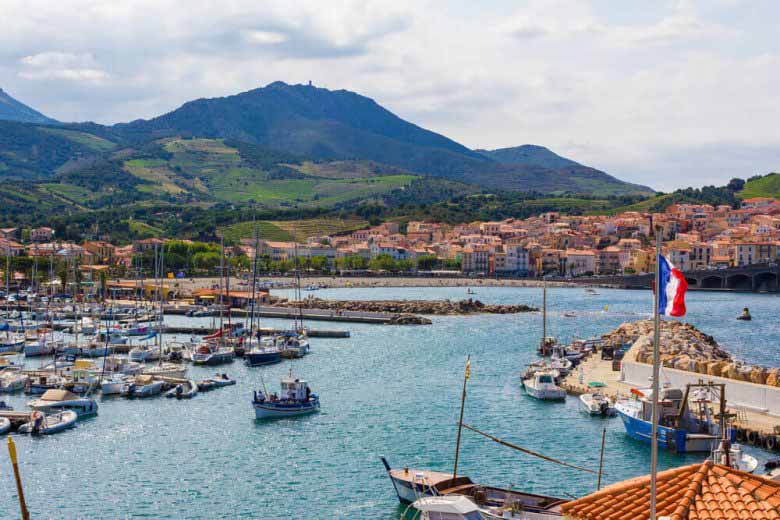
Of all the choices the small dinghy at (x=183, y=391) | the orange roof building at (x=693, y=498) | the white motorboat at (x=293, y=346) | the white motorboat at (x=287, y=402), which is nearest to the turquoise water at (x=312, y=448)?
the white motorboat at (x=287, y=402)

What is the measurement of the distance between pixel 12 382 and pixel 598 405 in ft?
85.0

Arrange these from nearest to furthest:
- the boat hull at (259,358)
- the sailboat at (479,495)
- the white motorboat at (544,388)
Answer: the sailboat at (479,495) < the white motorboat at (544,388) < the boat hull at (259,358)

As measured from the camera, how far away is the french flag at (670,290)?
9.73 metres

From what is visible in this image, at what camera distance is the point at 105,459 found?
91.1ft

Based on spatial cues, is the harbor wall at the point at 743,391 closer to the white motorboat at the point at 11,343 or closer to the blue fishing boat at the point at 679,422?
the blue fishing boat at the point at 679,422

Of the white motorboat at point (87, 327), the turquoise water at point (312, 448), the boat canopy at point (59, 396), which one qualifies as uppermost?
the white motorboat at point (87, 327)

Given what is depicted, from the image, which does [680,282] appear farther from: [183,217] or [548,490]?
[183,217]

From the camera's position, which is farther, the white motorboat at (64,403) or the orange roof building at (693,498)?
the white motorboat at (64,403)

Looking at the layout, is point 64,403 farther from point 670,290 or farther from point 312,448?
point 670,290

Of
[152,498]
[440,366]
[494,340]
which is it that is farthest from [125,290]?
[152,498]

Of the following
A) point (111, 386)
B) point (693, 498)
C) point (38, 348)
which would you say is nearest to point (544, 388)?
point (111, 386)

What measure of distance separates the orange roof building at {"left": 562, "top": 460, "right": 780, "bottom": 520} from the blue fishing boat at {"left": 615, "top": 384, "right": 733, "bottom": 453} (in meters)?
16.3

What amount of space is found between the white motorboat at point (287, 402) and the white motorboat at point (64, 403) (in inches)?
258

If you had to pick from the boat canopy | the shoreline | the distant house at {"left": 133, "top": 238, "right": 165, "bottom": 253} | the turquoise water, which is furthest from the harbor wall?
the distant house at {"left": 133, "top": 238, "right": 165, "bottom": 253}
